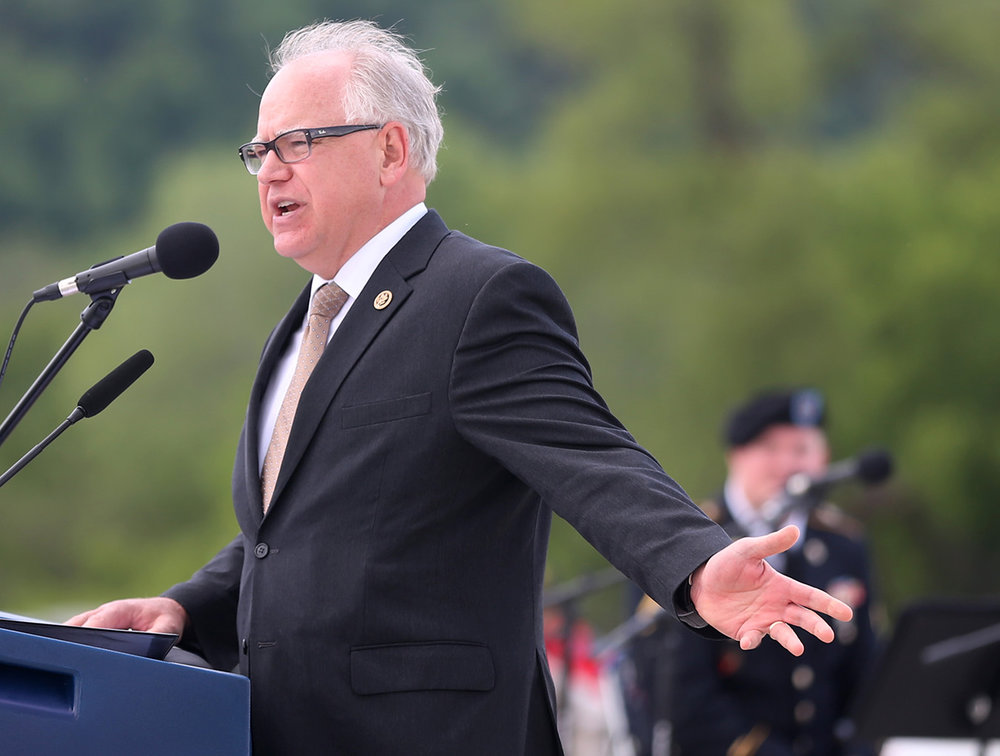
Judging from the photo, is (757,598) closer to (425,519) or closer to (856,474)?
(425,519)

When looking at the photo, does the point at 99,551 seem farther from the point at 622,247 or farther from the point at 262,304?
the point at 622,247

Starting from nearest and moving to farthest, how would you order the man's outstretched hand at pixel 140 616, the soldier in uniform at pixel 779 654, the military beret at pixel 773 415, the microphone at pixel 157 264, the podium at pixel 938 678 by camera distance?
the microphone at pixel 157 264 < the man's outstretched hand at pixel 140 616 < the podium at pixel 938 678 < the soldier in uniform at pixel 779 654 < the military beret at pixel 773 415

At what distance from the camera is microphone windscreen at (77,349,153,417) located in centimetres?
156

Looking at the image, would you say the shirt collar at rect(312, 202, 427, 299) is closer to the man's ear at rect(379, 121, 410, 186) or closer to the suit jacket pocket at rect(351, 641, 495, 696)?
the man's ear at rect(379, 121, 410, 186)

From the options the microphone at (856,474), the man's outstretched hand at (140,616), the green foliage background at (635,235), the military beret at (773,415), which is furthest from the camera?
the green foliage background at (635,235)

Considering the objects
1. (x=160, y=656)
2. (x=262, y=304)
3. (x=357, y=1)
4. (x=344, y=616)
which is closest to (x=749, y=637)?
(x=344, y=616)

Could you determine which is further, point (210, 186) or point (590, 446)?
point (210, 186)

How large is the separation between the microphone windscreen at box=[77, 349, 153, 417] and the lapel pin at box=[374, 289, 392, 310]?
0.30m

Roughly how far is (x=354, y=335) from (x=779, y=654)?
7.74 feet

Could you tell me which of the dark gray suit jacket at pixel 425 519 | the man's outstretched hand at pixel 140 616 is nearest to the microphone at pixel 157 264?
the dark gray suit jacket at pixel 425 519

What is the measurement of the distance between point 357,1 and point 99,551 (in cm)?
540

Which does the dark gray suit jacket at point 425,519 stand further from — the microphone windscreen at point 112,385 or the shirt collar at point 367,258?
the microphone windscreen at point 112,385

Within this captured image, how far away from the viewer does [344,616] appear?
4.79 feet

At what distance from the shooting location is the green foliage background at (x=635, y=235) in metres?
10.1
